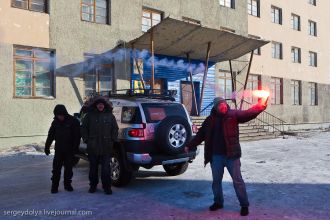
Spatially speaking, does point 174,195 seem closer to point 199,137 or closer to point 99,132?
point 199,137

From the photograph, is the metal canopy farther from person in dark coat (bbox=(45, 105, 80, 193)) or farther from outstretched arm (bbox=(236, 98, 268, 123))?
outstretched arm (bbox=(236, 98, 268, 123))

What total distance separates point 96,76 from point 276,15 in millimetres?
17049

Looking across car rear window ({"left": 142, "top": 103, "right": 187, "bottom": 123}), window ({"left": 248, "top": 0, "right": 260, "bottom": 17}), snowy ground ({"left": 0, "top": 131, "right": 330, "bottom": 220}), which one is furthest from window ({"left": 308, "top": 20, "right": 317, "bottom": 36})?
car rear window ({"left": 142, "top": 103, "right": 187, "bottom": 123})

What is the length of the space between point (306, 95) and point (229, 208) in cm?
2571

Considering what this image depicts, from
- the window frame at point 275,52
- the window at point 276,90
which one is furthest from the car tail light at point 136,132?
the window frame at point 275,52

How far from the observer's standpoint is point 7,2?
43.1 feet

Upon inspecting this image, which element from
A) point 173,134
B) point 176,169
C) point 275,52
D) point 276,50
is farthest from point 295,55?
point 173,134

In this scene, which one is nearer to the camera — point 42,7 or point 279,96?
point 42,7

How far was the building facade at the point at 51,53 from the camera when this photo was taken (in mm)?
13109

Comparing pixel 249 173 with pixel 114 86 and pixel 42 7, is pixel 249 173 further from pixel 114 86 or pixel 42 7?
pixel 42 7

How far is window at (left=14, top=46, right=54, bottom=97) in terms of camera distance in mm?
13438

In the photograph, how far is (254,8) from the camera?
24.6 meters

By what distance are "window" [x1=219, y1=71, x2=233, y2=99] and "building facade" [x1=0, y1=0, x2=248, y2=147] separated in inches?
257

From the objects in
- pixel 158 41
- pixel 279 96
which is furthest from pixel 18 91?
pixel 279 96
